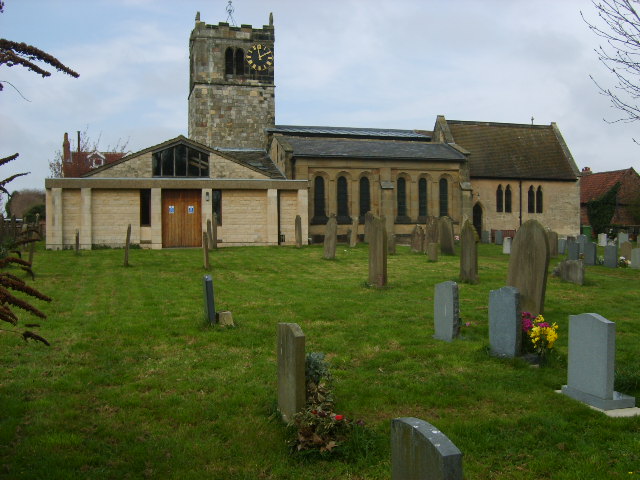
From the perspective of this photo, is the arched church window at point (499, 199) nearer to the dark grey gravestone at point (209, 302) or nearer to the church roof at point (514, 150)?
the church roof at point (514, 150)

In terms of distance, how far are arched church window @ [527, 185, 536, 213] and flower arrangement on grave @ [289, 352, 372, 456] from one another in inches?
1682

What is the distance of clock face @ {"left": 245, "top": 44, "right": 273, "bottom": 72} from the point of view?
45.1 meters

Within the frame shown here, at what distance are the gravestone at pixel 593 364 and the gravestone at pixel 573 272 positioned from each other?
9.91m

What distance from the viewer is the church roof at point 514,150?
45281 millimetres

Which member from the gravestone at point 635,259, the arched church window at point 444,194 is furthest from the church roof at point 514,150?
the gravestone at point 635,259

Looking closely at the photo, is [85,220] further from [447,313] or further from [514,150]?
[514,150]

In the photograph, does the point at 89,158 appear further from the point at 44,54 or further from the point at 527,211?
the point at 44,54

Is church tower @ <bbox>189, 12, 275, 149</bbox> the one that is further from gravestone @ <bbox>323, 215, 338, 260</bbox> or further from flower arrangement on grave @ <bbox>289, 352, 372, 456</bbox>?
flower arrangement on grave @ <bbox>289, 352, 372, 456</bbox>

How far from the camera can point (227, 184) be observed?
31.1m

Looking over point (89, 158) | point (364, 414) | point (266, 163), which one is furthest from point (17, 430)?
point (89, 158)

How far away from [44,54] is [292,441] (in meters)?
3.86

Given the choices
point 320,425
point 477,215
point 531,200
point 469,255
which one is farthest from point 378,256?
point 531,200

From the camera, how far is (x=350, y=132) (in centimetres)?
4753

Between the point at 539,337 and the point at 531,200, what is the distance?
4000cm
